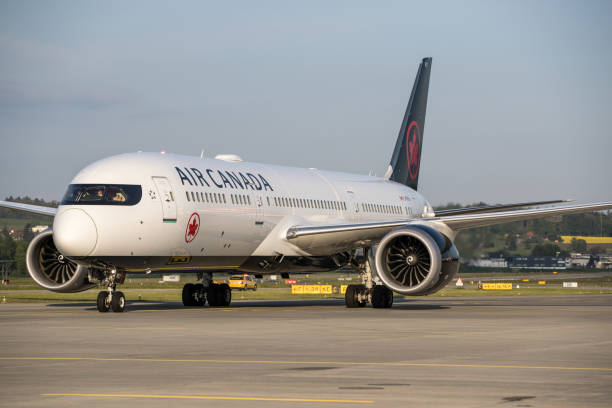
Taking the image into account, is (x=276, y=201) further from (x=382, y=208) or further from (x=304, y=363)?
(x=304, y=363)

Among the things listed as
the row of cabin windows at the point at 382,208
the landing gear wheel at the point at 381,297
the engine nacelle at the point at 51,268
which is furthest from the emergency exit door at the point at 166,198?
the row of cabin windows at the point at 382,208

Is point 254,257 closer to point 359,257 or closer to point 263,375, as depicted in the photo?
point 359,257

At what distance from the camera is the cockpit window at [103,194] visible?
25.2 meters

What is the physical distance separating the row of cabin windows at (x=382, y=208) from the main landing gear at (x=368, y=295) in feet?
18.4

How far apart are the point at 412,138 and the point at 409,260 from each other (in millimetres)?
16142

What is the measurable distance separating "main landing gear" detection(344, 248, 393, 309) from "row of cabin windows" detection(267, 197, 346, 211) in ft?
11.0

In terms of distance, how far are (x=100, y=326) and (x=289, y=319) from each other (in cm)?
510

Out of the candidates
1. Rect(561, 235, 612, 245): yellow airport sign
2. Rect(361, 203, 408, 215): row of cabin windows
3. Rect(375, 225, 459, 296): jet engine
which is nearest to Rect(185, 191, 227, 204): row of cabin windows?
Rect(375, 225, 459, 296): jet engine

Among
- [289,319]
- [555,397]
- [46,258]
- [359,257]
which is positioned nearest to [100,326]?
[289,319]

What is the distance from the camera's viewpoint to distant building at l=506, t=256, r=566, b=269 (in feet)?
385

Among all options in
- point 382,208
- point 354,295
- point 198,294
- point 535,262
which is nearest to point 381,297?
point 354,295

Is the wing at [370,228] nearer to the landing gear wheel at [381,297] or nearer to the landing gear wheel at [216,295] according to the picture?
the landing gear wheel at [381,297]

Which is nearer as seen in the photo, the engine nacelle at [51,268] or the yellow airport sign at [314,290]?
the engine nacelle at [51,268]

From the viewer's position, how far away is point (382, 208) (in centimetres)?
3891
